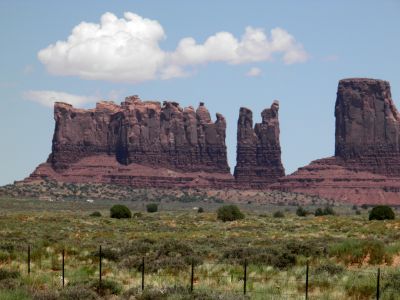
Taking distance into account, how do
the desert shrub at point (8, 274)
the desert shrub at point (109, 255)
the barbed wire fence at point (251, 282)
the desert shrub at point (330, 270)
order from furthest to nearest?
the desert shrub at point (109, 255), the desert shrub at point (330, 270), the desert shrub at point (8, 274), the barbed wire fence at point (251, 282)

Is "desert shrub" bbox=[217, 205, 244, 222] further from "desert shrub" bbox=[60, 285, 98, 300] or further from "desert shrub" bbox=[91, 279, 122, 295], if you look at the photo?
"desert shrub" bbox=[60, 285, 98, 300]

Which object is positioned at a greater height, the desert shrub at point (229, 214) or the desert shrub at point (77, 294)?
the desert shrub at point (229, 214)

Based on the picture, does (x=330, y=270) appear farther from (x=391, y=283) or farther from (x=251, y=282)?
(x=391, y=283)

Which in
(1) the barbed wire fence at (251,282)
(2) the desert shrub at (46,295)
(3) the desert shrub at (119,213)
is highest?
(3) the desert shrub at (119,213)

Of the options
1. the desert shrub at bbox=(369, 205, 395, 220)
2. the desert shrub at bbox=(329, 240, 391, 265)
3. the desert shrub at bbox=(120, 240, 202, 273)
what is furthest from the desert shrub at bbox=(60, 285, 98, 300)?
the desert shrub at bbox=(369, 205, 395, 220)

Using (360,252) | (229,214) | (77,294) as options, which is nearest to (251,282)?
(77,294)

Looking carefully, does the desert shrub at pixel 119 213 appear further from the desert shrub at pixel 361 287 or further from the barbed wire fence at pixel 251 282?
the desert shrub at pixel 361 287

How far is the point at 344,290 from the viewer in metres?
23.1

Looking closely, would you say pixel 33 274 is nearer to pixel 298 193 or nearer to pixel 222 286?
pixel 222 286

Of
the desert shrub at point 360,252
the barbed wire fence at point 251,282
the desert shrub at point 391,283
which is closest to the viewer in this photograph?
the desert shrub at point 391,283

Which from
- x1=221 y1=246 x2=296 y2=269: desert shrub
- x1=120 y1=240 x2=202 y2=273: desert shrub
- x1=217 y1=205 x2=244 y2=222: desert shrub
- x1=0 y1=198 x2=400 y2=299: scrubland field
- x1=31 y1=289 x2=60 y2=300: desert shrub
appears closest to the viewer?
x1=31 y1=289 x2=60 y2=300: desert shrub

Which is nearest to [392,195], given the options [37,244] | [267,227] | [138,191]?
[138,191]

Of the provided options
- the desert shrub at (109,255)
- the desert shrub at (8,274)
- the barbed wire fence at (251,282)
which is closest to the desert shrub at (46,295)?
the barbed wire fence at (251,282)

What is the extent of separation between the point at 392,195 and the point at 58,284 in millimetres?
177991
